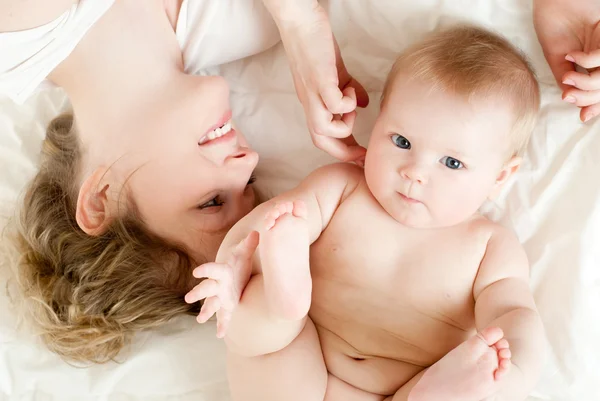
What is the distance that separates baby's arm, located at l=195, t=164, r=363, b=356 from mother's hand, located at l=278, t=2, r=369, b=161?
59 millimetres

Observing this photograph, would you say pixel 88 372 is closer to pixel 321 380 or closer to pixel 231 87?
pixel 321 380

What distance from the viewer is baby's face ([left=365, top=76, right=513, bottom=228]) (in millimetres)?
1082

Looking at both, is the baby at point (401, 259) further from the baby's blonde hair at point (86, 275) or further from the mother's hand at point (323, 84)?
the baby's blonde hair at point (86, 275)

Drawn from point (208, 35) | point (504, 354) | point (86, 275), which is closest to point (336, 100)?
point (208, 35)

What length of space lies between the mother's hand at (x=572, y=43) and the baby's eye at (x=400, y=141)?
320 mm

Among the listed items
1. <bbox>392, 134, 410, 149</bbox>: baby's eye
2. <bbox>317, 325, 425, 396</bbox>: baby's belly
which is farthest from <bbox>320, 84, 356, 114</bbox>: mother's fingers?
<bbox>317, 325, 425, 396</bbox>: baby's belly

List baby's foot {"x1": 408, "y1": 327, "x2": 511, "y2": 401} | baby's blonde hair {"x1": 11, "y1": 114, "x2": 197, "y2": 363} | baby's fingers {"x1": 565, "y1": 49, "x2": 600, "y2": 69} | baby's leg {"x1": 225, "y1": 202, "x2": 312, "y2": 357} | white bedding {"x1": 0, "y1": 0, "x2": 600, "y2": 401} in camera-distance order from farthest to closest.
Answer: baby's blonde hair {"x1": 11, "y1": 114, "x2": 197, "y2": 363}
white bedding {"x1": 0, "y1": 0, "x2": 600, "y2": 401}
baby's fingers {"x1": 565, "y1": 49, "x2": 600, "y2": 69}
baby's leg {"x1": 225, "y1": 202, "x2": 312, "y2": 357}
baby's foot {"x1": 408, "y1": 327, "x2": 511, "y2": 401}

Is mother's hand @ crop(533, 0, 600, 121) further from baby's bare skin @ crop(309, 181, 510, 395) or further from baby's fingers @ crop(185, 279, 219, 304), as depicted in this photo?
baby's fingers @ crop(185, 279, 219, 304)

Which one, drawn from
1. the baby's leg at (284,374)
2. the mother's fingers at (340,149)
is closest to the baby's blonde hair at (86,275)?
the baby's leg at (284,374)

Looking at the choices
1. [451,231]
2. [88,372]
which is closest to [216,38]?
[451,231]

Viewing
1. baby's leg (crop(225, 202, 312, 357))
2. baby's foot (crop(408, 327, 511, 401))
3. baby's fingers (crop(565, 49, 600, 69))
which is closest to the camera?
baby's foot (crop(408, 327, 511, 401))

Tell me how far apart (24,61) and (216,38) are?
40 cm

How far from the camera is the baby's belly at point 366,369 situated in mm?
1191

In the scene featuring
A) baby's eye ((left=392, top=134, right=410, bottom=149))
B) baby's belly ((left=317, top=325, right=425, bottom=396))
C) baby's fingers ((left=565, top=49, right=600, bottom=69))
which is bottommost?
baby's belly ((left=317, top=325, right=425, bottom=396))
